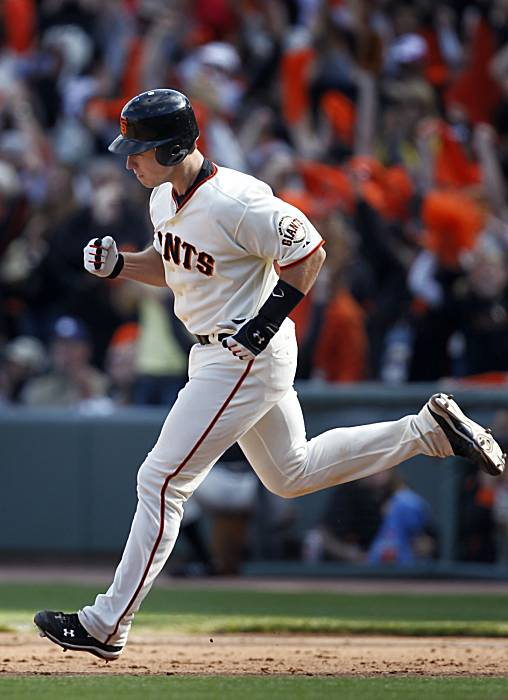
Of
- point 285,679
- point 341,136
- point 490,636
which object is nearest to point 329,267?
point 341,136

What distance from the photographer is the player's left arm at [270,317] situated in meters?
5.07

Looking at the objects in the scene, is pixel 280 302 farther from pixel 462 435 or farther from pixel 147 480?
pixel 462 435

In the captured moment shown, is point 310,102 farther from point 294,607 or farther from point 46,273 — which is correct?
point 294,607

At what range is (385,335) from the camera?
9930 mm

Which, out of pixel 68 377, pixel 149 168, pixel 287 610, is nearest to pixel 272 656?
pixel 287 610

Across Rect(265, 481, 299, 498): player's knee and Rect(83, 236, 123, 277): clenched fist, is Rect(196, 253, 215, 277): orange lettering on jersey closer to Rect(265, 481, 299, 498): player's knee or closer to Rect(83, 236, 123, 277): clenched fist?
Rect(83, 236, 123, 277): clenched fist

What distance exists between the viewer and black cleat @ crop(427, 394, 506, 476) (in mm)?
5617

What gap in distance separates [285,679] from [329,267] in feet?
16.2

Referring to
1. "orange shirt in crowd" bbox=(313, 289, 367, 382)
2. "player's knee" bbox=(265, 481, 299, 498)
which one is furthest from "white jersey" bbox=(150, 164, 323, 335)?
"orange shirt in crowd" bbox=(313, 289, 367, 382)

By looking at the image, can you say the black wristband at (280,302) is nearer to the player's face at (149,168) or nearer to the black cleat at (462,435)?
the player's face at (149,168)

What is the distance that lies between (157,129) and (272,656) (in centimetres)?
220

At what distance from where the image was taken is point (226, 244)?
520 cm

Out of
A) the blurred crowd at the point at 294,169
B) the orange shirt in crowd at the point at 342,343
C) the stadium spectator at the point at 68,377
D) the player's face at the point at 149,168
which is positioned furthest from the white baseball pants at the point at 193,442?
the stadium spectator at the point at 68,377

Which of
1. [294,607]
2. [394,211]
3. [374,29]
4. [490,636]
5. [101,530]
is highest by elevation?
[374,29]
